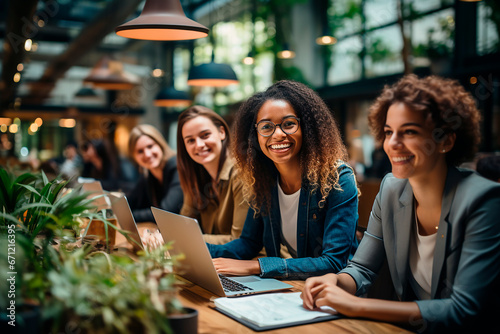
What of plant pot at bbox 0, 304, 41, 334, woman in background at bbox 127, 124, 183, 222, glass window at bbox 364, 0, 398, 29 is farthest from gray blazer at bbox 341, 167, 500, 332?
glass window at bbox 364, 0, 398, 29

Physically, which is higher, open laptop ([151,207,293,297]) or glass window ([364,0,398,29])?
glass window ([364,0,398,29])

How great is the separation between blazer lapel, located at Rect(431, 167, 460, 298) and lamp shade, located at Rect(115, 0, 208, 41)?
1383 millimetres

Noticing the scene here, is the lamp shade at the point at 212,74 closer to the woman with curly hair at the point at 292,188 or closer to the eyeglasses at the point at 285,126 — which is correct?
the woman with curly hair at the point at 292,188

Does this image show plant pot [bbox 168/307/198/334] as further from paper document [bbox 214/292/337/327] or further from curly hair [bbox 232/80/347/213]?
curly hair [bbox 232/80/347/213]

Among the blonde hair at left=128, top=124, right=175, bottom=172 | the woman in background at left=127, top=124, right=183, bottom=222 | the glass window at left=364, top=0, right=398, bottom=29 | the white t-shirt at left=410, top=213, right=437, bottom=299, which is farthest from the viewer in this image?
the glass window at left=364, top=0, right=398, bottom=29

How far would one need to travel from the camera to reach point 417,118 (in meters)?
1.40

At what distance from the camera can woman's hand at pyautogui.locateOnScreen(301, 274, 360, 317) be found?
1355mm

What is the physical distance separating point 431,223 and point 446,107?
0.37 meters

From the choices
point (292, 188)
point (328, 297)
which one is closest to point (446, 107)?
point (328, 297)

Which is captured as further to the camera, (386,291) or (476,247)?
(386,291)

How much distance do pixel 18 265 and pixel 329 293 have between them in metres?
0.83

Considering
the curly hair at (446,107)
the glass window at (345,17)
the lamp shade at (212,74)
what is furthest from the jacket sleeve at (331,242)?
the glass window at (345,17)

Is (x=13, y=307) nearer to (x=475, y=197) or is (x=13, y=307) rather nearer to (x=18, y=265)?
(x=18, y=265)

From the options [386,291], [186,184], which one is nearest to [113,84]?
[186,184]
